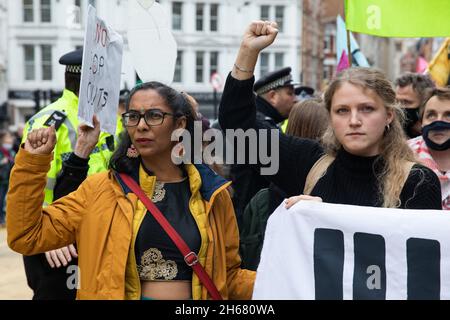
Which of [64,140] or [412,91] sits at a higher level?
[412,91]

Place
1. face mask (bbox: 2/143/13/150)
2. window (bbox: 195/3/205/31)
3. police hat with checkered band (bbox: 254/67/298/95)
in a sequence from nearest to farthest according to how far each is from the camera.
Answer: police hat with checkered band (bbox: 254/67/298/95), face mask (bbox: 2/143/13/150), window (bbox: 195/3/205/31)

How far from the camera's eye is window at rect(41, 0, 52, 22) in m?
37.7

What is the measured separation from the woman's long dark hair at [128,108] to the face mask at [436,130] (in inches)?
56.1

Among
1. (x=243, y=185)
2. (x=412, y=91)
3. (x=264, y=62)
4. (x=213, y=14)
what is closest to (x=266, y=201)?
(x=243, y=185)

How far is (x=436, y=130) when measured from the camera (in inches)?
147

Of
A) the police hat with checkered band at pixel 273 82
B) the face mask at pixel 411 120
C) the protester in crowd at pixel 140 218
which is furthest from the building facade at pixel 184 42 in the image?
the protester in crowd at pixel 140 218

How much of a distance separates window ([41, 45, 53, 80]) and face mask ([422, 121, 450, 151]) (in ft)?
119

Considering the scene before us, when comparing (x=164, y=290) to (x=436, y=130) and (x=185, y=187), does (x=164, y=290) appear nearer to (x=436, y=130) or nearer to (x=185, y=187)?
(x=185, y=187)

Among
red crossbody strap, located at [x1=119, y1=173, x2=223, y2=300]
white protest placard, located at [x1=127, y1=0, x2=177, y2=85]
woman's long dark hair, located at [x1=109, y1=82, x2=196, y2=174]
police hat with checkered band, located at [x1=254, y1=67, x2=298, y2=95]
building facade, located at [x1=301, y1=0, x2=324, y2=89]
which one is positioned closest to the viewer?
red crossbody strap, located at [x1=119, y1=173, x2=223, y2=300]

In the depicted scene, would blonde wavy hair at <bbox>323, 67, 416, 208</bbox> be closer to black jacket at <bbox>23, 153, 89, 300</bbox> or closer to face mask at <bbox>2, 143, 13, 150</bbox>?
black jacket at <bbox>23, 153, 89, 300</bbox>

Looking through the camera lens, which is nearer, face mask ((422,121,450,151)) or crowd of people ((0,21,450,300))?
crowd of people ((0,21,450,300))

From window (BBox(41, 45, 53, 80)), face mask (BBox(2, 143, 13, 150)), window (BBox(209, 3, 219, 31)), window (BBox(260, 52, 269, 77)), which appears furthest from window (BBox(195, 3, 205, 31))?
face mask (BBox(2, 143, 13, 150))

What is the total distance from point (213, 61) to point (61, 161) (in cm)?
3764
